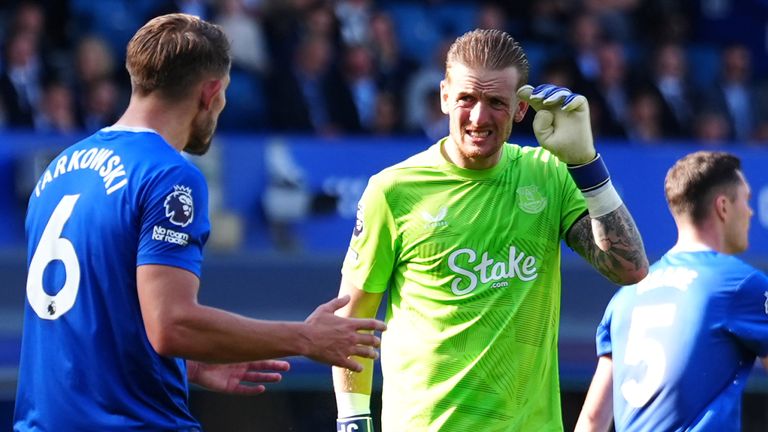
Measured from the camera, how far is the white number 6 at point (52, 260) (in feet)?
12.5

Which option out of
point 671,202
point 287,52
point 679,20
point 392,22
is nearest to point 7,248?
point 287,52

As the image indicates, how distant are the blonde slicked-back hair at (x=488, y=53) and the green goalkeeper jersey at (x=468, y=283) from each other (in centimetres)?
34

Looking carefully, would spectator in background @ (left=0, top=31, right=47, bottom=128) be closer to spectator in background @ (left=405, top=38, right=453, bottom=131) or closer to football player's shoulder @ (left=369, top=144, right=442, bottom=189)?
spectator in background @ (left=405, top=38, right=453, bottom=131)

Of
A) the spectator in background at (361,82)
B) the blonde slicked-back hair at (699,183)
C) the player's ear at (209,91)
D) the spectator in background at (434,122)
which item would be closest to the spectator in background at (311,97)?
the spectator in background at (361,82)

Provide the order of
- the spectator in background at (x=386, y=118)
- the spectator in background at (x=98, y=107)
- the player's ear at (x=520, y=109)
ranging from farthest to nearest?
the spectator in background at (x=386, y=118), the spectator in background at (x=98, y=107), the player's ear at (x=520, y=109)

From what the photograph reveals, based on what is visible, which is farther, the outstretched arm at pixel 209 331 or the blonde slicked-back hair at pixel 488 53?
the blonde slicked-back hair at pixel 488 53

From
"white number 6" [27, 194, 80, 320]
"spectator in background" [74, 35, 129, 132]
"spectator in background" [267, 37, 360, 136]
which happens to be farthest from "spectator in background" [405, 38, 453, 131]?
"white number 6" [27, 194, 80, 320]

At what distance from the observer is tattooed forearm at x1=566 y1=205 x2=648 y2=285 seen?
4.45m

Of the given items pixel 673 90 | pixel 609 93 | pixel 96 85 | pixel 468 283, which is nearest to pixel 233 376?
pixel 468 283

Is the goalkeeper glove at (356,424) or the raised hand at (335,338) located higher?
the raised hand at (335,338)

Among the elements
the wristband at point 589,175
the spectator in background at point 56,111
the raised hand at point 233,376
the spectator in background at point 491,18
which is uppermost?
the spectator in background at point 491,18

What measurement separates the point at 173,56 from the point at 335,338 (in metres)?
0.93

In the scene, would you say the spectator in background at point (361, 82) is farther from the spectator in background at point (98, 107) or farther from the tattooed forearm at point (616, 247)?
the tattooed forearm at point (616, 247)

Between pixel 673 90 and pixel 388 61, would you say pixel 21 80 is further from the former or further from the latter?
pixel 673 90
